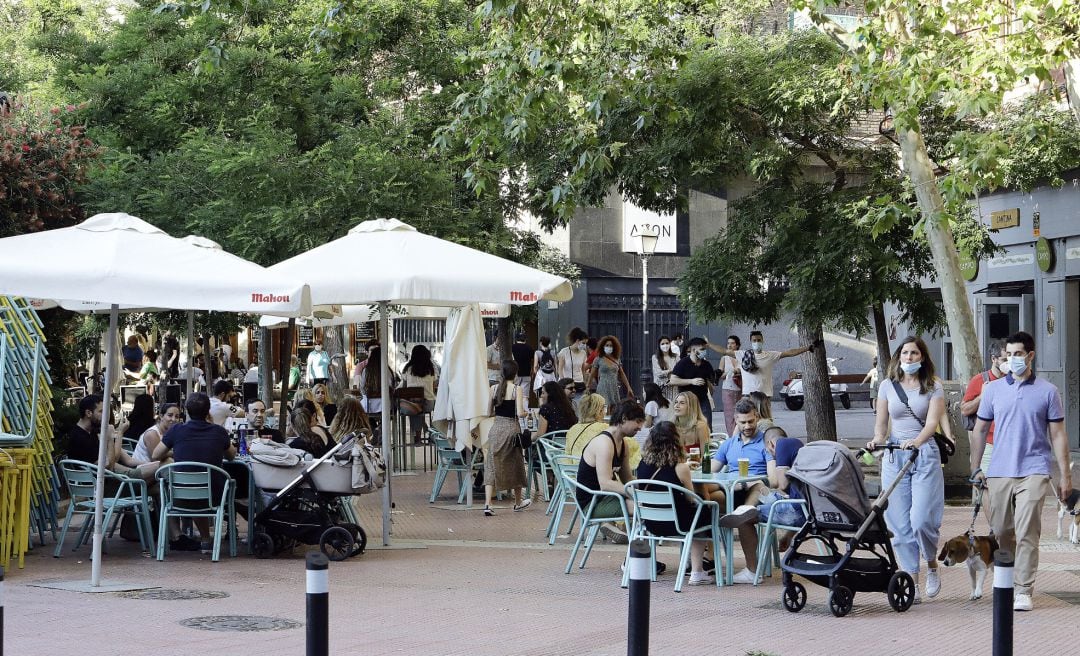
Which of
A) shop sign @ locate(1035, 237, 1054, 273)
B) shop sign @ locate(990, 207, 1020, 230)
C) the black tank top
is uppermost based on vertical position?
shop sign @ locate(990, 207, 1020, 230)

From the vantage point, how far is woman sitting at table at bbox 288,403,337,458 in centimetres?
1227

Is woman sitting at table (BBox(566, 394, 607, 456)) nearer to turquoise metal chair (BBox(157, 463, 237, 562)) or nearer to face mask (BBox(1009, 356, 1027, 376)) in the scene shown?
turquoise metal chair (BBox(157, 463, 237, 562))

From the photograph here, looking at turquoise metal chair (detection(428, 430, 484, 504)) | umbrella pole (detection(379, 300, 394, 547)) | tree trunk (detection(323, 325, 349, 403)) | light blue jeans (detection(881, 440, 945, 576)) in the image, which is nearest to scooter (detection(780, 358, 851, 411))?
tree trunk (detection(323, 325, 349, 403))

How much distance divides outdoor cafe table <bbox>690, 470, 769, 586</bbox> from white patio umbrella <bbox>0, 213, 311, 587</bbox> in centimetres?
322

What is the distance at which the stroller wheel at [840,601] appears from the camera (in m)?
8.74

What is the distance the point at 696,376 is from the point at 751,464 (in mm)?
10312

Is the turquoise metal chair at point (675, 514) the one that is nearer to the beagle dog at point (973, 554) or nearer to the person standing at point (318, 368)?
the beagle dog at point (973, 554)

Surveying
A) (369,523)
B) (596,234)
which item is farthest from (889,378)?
(596,234)

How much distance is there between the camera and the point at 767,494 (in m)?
10.9

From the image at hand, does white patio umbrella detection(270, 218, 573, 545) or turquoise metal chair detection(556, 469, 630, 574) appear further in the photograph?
white patio umbrella detection(270, 218, 573, 545)

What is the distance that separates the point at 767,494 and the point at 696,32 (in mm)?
10029

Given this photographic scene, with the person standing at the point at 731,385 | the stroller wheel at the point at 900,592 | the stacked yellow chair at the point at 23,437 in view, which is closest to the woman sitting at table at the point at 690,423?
the stroller wheel at the point at 900,592

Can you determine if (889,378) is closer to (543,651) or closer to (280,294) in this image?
(543,651)

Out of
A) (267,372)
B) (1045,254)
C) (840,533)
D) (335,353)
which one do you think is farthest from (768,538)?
(335,353)
